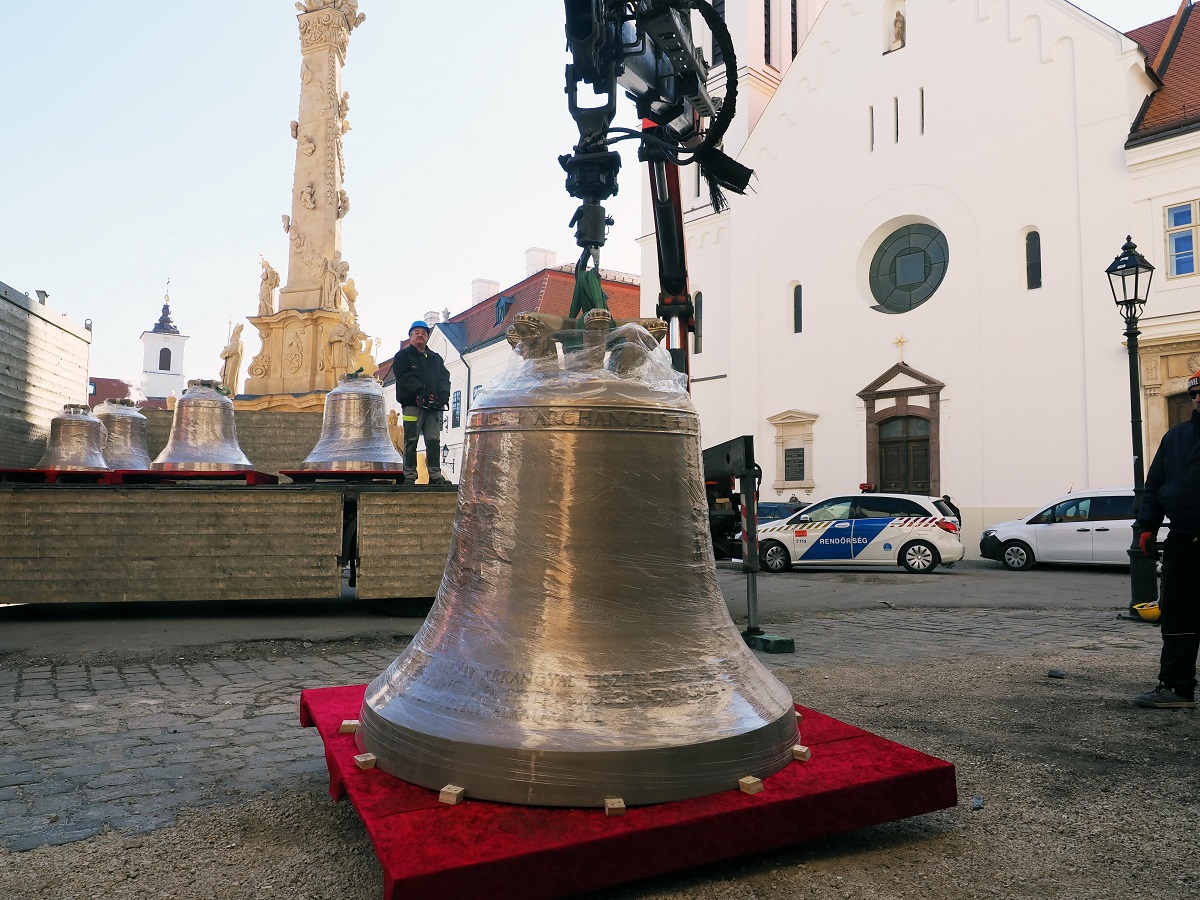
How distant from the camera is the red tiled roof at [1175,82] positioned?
18.3 meters

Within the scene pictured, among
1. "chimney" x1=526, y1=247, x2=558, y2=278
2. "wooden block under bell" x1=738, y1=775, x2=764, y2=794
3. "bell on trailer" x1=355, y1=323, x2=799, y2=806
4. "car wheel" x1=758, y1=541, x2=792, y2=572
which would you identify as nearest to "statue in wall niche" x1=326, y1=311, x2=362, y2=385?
"car wheel" x1=758, y1=541, x2=792, y2=572

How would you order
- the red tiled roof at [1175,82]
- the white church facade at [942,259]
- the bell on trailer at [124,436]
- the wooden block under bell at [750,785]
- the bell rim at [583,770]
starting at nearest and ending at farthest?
the bell rim at [583,770], the wooden block under bell at [750,785], the bell on trailer at [124,436], the red tiled roof at [1175,82], the white church facade at [942,259]

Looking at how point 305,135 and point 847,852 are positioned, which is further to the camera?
point 305,135

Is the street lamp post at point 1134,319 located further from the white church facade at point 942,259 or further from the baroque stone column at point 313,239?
the baroque stone column at point 313,239

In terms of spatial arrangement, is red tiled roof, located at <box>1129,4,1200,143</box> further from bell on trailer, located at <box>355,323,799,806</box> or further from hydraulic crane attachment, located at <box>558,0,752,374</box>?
bell on trailer, located at <box>355,323,799,806</box>

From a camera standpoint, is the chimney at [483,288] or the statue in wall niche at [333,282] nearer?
the statue in wall niche at [333,282]

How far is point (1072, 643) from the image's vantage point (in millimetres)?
6910

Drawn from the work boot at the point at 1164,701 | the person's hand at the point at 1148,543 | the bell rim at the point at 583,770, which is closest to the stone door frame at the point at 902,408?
the person's hand at the point at 1148,543

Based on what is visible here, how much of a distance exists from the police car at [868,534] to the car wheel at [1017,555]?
132 centimetres

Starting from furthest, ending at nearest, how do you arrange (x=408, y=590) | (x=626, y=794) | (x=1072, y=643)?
(x=408, y=590)
(x=1072, y=643)
(x=626, y=794)

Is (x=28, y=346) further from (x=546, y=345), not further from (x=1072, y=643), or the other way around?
(x=1072, y=643)

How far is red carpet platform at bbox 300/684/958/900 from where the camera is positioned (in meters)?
1.90

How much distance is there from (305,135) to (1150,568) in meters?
15.7

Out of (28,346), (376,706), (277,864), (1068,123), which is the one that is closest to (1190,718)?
(376,706)
